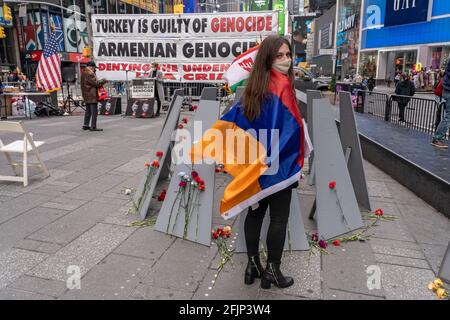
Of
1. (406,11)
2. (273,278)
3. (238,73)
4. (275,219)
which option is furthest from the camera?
(406,11)

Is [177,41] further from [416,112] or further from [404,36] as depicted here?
[404,36]

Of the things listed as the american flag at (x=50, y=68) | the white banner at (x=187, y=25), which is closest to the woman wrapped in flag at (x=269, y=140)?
the white banner at (x=187, y=25)

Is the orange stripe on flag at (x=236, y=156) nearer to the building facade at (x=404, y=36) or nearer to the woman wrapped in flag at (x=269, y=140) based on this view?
the woman wrapped in flag at (x=269, y=140)

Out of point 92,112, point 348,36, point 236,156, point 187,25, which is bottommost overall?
point 92,112

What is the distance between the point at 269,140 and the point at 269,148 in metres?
0.06

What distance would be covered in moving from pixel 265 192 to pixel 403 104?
8623 millimetres

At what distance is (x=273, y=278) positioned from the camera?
2.83 m

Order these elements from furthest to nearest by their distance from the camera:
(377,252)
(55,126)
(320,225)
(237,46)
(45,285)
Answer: (237,46), (55,126), (320,225), (377,252), (45,285)

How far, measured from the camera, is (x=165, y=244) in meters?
3.62

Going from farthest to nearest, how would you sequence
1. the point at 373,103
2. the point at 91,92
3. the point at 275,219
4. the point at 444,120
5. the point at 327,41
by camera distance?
1. the point at 327,41
2. the point at 373,103
3. the point at 91,92
4. the point at 444,120
5. the point at 275,219

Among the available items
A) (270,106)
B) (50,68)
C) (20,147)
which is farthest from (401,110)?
(50,68)

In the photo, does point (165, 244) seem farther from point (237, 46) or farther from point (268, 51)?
point (237, 46)

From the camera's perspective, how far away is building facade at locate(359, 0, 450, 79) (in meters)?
30.0
